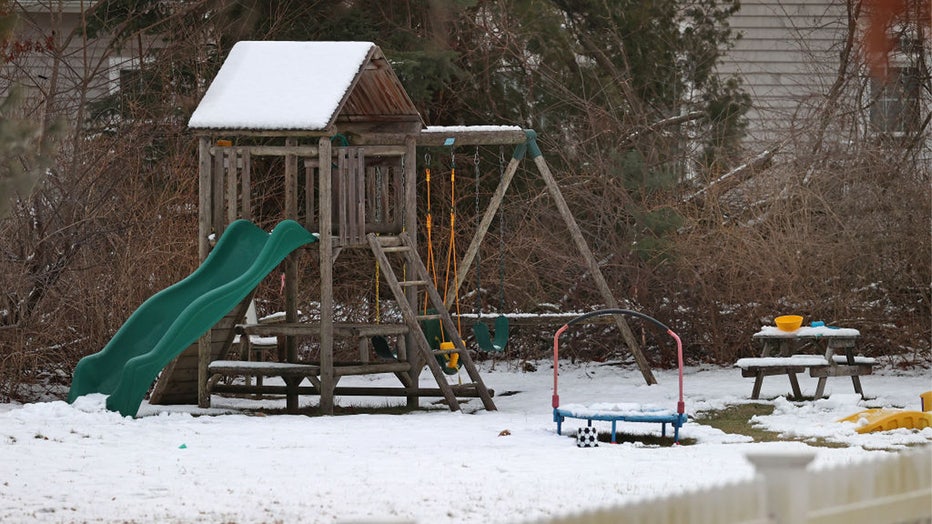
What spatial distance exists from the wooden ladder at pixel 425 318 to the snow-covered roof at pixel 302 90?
1.17 meters

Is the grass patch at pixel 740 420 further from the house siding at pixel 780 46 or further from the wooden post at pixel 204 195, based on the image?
the house siding at pixel 780 46

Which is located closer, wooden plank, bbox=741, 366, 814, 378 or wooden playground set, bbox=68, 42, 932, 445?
wooden playground set, bbox=68, 42, 932, 445

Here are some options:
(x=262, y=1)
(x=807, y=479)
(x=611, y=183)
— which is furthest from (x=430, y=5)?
(x=807, y=479)

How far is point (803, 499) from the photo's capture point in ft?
11.3

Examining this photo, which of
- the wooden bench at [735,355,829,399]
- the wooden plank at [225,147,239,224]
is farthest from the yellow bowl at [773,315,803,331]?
the wooden plank at [225,147,239,224]

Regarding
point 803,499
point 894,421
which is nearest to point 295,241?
point 894,421

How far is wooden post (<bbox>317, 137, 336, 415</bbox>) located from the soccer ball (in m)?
2.85

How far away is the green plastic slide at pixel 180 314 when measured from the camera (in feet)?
34.2

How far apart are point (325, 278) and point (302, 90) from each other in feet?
5.42

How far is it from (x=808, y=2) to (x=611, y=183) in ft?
21.8

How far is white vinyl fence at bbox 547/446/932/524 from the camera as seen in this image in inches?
125

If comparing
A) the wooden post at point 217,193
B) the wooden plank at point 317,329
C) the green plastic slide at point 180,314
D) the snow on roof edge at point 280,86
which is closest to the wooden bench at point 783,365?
the wooden plank at point 317,329

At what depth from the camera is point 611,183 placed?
1530 centimetres

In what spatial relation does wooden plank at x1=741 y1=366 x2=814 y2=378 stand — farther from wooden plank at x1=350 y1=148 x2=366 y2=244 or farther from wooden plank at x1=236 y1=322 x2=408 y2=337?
wooden plank at x1=350 y1=148 x2=366 y2=244
